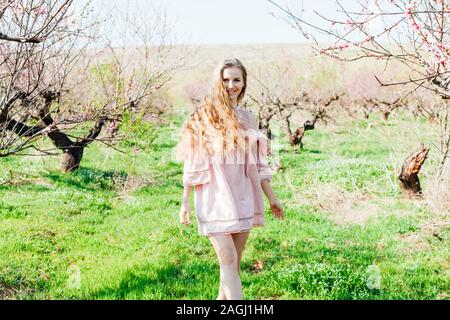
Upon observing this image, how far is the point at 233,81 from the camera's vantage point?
428 centimetres

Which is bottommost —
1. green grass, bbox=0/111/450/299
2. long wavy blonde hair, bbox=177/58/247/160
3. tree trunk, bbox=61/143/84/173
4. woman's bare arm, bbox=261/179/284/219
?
green grass, bbox=0/111/450/299

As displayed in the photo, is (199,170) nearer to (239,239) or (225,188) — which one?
(225,188)

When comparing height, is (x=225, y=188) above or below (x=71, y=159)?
above

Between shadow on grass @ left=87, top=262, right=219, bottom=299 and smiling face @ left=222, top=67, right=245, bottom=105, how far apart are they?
75.2 inches

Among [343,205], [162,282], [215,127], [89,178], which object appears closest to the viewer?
[215,127]

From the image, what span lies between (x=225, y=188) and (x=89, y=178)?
376 inches

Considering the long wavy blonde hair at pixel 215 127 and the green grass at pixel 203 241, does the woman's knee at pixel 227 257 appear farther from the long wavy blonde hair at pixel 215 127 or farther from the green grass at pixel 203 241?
the green grass at pixel 203 241

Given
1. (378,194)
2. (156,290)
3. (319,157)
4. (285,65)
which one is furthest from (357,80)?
(156,290)

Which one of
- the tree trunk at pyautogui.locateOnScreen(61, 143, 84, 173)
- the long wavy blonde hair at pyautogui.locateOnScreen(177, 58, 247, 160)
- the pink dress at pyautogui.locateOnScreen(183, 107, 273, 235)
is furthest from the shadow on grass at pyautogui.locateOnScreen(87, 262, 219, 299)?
the tree trunk at pyautogui.locateOnScreen(61, 143, 84, 173)

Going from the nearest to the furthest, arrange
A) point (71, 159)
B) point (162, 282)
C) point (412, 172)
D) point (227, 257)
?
point (227, 257) < point (162, 282) < point (412, 172) < point (71, 159)

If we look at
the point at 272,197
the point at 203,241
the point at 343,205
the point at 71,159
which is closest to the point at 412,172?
the point at 343,205

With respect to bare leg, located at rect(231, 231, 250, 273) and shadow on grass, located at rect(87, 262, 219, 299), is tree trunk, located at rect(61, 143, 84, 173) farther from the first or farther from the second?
bare leg, located at rect(231, 231, 250, 273)

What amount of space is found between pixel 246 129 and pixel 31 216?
18.9ft

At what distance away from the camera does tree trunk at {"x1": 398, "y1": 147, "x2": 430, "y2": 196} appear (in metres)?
10.5
